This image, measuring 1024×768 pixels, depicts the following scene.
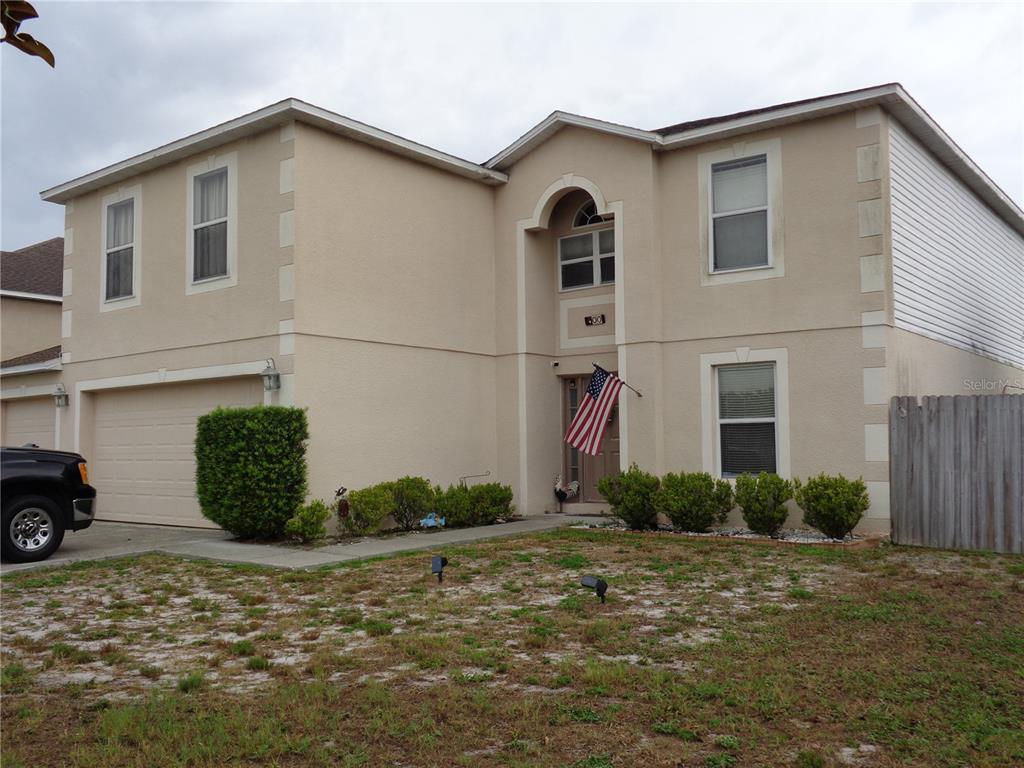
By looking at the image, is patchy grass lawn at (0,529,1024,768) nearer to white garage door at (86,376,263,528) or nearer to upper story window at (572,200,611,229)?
white garage door at (86,376,263,528)

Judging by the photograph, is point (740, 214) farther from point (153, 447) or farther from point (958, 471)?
point (153, 447)


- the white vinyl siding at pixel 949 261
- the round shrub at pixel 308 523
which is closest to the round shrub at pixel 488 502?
the round shrub at pixel 308 523

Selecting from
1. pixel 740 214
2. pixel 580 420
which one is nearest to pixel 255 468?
pixel 580 420

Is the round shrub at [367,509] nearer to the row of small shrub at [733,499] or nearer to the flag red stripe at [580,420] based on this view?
the flag red stripe at [580,420]

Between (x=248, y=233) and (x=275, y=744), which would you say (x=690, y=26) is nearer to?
(x=248, y=233)

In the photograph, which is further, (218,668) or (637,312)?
(637,312)

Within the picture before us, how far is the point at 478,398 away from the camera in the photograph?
15.2 m

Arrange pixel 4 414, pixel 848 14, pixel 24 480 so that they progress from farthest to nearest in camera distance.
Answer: pixel 4 414, pixel 848 14, pixel 24 480

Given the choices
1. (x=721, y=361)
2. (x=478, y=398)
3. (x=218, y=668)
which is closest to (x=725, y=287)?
(x=721, y=361)

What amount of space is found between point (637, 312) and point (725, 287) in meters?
1.40

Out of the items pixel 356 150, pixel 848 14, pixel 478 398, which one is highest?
pixel 848 14

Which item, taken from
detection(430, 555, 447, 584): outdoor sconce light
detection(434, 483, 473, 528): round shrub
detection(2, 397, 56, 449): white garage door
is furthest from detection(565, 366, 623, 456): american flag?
detection(2, 397, 56, 449): white garage door

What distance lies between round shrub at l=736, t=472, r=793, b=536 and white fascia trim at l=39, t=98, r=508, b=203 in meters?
6.95

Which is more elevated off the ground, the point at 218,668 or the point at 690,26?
the point at 690,26
